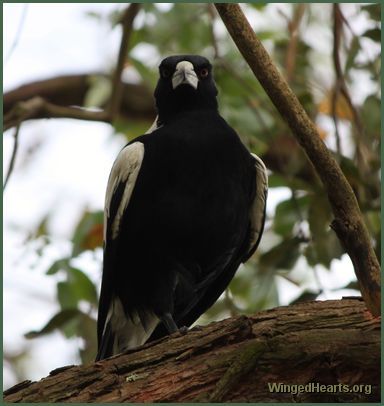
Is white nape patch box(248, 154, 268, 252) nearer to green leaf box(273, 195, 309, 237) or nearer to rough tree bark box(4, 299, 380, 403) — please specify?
green leaf box(273, 195, 309, 237)

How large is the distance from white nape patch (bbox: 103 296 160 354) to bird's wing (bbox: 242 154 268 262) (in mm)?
676

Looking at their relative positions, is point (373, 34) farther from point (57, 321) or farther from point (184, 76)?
point (57, 321)

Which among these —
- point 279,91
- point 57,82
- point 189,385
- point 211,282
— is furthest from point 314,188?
point 57,82

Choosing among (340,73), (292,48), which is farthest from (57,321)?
(292,48)

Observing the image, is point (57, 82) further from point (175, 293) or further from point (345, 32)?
point (175, 293)

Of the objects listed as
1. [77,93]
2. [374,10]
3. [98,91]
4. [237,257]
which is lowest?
[237,257]

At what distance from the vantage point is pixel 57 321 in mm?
4719

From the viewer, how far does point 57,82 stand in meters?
6.69

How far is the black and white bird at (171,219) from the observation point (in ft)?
13.9

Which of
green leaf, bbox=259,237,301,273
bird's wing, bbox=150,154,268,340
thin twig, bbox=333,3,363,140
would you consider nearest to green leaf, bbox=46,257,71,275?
bird's wing, bbox=150,154,268,340

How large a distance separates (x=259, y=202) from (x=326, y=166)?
1.36 metres

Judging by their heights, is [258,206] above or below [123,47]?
below

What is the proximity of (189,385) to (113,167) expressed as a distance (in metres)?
1.54

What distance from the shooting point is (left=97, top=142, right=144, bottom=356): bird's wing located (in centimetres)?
428
